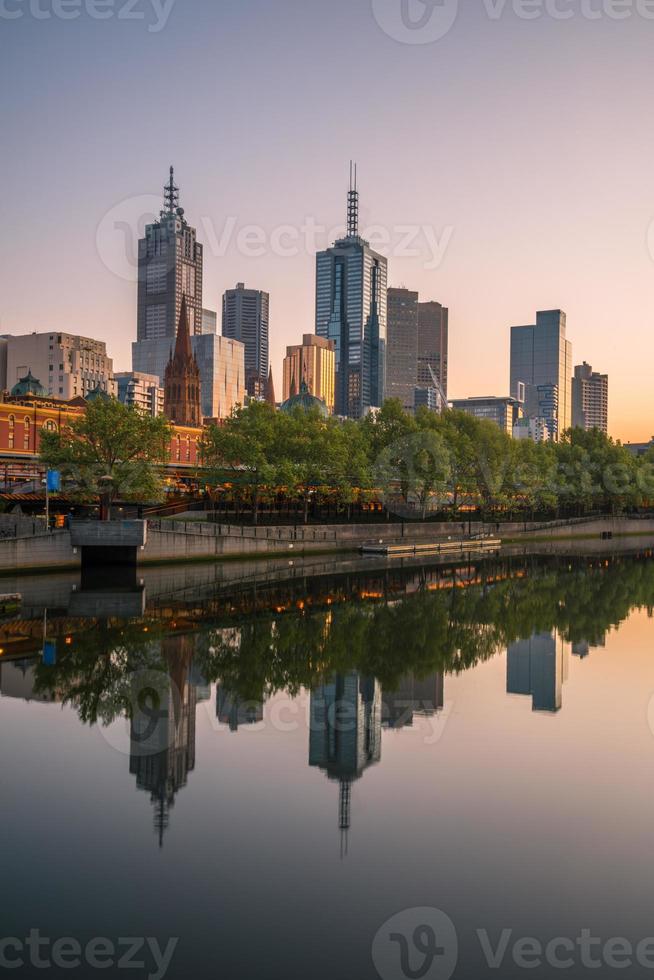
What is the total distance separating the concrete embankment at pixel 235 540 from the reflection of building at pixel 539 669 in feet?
104

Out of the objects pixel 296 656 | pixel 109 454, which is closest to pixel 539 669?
pixel 296 656

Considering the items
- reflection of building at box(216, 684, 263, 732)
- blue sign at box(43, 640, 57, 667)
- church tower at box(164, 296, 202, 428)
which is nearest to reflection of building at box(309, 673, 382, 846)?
reflection of building at box(216, 684, 263, 732)

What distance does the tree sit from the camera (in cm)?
6581

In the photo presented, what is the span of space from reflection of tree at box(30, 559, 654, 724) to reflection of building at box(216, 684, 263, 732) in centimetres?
41

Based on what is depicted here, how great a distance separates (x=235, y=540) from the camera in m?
70.4

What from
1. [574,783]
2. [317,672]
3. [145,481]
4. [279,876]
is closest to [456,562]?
[145,481]

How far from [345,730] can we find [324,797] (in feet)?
16.2

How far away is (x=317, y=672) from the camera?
3098 cm

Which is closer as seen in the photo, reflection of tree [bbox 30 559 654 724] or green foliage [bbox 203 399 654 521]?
reflection of tree [bbox 30 559 654 724]

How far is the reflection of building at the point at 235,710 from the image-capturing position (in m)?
24.4

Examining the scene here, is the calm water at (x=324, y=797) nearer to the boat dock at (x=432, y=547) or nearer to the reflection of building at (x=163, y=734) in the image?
the reflection of building at (x=163, y=734)

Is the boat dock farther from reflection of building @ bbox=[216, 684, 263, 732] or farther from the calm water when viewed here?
reflection of building @ bbox=[216, 684, 263, 732]

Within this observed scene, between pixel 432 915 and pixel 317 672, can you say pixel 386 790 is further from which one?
pixel 317 672

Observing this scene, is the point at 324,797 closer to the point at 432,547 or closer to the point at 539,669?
the point at 539,669
